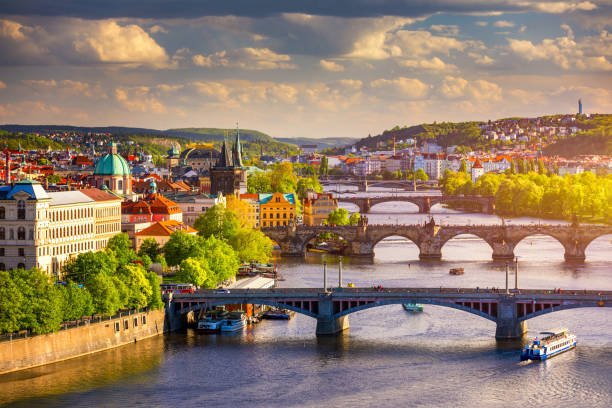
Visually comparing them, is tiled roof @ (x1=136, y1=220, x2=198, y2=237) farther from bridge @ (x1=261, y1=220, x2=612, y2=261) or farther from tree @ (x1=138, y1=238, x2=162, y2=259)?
bridge @ (x1=261, y1=220, x2=612, y2=261)

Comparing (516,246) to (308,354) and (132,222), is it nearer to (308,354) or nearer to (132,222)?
(132,222)

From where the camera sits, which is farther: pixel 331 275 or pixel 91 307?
pixel 331 275

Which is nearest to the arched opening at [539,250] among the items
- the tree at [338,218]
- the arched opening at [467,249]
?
the arched opening at [467,249]

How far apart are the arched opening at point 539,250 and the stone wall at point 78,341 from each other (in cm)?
4117

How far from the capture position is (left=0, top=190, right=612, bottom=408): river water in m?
47.5

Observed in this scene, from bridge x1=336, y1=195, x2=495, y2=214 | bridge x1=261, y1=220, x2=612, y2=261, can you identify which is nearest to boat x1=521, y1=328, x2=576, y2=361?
bridge x1=261, y1=220, x2=612, y2=261

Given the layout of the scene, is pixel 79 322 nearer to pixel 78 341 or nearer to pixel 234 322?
pixel 78 341

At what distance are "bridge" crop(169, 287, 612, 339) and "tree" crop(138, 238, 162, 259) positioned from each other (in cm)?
1326

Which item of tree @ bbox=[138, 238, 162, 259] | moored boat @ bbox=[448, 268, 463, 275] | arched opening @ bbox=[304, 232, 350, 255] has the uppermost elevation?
tree @ bbox=[138, 238, 162, 259]

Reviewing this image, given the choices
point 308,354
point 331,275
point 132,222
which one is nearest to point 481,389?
point 308,354

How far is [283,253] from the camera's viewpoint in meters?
99.9

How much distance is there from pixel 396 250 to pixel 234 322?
42579 mm

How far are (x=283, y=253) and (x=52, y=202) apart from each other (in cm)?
3412

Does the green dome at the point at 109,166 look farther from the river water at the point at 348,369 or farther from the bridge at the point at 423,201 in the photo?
the bridge at the point at 423,201
